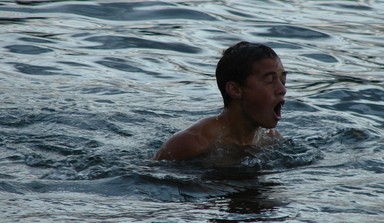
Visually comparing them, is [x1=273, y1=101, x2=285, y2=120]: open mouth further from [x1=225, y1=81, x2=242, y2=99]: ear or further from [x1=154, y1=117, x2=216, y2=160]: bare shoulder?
[x1=154, y1=117, x2=216, y2=160]: bare shoulder

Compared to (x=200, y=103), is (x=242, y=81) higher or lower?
higher

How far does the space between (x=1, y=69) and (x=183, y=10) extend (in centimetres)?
443

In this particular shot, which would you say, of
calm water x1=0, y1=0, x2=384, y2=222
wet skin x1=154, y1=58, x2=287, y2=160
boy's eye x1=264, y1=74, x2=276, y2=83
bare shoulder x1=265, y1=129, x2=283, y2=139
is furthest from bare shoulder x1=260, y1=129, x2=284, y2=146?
boy's eye x1=264, y1=74, x2=276, y2=83

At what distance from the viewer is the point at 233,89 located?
8.06m

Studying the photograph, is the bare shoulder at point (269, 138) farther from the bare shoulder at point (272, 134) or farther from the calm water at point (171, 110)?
the calm water at point (171, 110)

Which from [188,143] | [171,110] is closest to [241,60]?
[188,143]

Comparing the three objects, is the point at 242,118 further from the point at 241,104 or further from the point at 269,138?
the point at 269,138

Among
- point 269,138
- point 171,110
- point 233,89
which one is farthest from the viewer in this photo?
point 171,110

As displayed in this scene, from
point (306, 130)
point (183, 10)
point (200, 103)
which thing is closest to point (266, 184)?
point (306, 130)

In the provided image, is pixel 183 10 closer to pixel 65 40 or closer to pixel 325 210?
pixel 65 40

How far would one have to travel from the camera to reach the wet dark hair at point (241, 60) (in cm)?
789

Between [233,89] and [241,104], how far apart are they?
130 mm

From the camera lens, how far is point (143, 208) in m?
6.71

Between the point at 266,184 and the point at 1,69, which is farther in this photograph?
the point at 1,69
